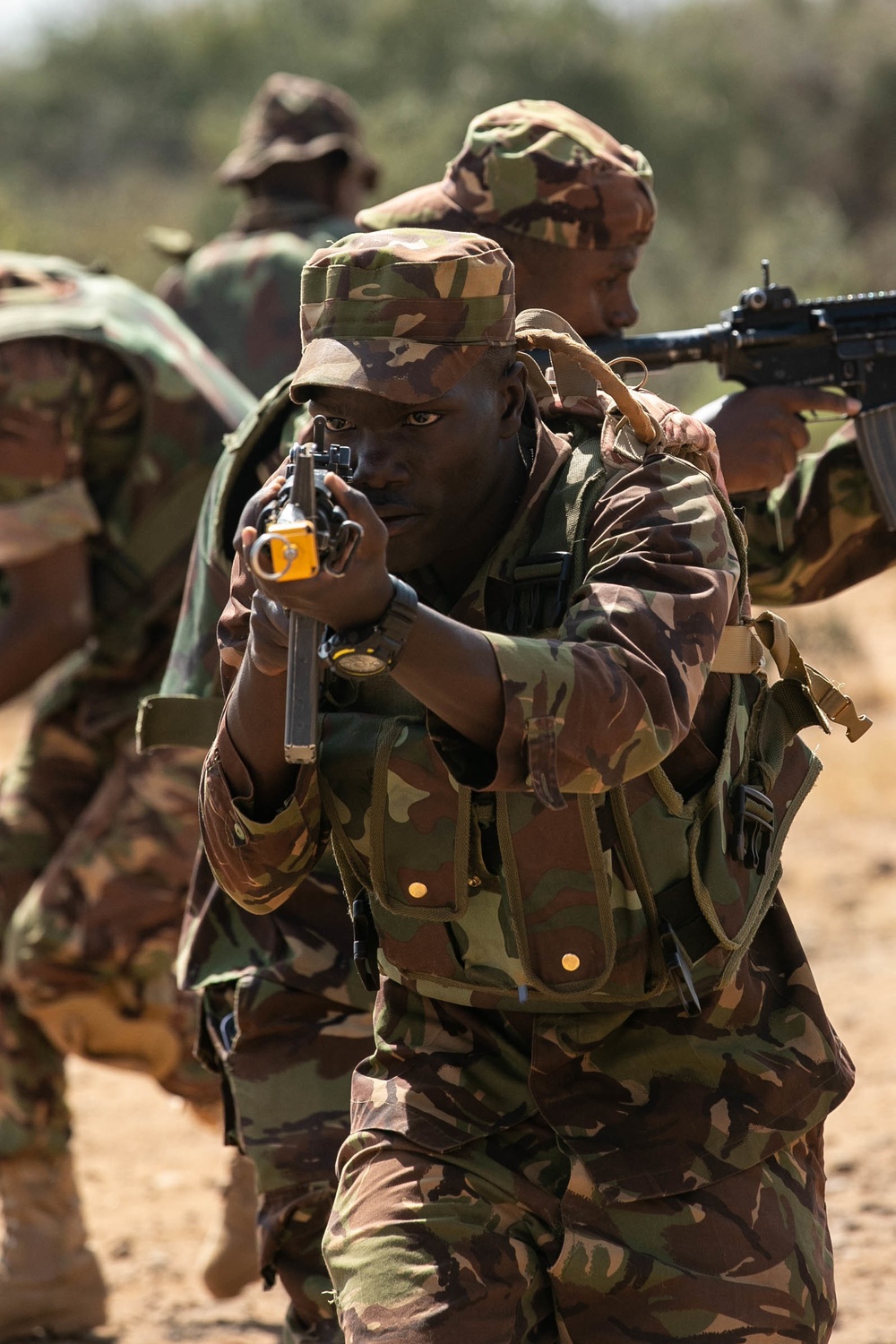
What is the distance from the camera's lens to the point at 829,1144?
6.00 meters

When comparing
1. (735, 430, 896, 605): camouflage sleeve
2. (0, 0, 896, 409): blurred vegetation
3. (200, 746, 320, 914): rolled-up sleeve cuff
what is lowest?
(200, 746, 320, 914): rolled-up sleeve cuff

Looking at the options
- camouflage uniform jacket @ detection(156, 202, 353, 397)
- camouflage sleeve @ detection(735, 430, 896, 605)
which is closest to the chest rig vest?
camouflage sleeve @ detection(735, 430, 896, 605)

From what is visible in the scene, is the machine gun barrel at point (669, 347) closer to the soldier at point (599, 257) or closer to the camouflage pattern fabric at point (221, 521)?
the soldier at point (599, 257)

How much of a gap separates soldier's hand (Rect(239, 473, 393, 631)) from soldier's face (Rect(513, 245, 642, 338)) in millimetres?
1611

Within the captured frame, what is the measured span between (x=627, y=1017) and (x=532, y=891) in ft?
0.88

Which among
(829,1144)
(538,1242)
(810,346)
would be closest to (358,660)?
(538,1242)

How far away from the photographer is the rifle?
423 centimetres

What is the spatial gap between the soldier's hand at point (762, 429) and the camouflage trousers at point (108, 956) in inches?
63.0

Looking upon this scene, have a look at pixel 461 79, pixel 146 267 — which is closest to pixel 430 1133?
pixel 146 267

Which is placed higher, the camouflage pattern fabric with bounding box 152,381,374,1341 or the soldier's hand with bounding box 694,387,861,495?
the soldier's hand with bounding box 694,387,861,495

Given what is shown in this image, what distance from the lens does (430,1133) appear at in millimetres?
2867

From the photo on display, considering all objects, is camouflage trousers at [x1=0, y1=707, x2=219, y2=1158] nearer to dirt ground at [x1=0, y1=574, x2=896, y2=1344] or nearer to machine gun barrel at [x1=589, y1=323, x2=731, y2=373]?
dirt ground at [x1=0, y1=574, x2=896, y2=1344]

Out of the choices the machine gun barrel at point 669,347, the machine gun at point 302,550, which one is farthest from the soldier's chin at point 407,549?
the machine gun barrel at point 669,347

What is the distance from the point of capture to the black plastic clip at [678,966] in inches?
109
